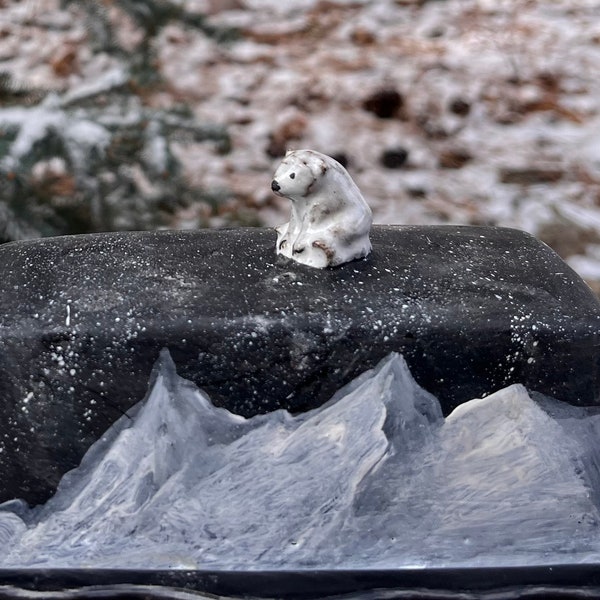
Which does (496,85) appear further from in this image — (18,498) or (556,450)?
(18,498)

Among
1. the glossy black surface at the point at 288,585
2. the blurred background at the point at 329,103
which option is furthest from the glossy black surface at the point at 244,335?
the blurred background at the point at 329,103

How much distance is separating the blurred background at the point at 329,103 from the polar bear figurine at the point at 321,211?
0.88 meters

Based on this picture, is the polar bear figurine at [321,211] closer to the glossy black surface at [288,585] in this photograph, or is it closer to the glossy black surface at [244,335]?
the glossy black surface at [244,335]

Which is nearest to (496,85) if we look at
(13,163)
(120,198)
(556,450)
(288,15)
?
(288,15)

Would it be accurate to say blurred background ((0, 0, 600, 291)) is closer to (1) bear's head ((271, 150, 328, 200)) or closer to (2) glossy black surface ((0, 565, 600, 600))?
(1) bear's head ((271, 150, 328, 200))

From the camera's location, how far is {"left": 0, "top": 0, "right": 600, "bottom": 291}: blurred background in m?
2.66

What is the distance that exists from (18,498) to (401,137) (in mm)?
2178

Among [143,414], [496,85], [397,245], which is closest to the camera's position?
[143,414]

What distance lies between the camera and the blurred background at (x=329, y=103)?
266cm

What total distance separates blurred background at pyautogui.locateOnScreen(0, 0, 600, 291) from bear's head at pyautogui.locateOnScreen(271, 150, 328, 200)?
877 mm

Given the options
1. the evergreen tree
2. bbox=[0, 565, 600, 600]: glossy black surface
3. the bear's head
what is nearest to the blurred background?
the evergreen tree

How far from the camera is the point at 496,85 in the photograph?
362cm

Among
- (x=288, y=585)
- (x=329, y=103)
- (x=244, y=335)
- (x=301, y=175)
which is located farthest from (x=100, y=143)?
(x=329, y=103)

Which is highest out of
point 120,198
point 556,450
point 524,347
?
point 524,347
